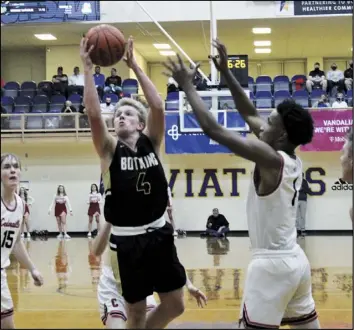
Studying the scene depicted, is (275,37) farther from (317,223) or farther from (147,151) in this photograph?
(147,151)

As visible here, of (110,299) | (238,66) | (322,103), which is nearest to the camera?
Result: (110,299)

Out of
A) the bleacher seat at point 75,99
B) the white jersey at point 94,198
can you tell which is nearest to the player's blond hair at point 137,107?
the white jersey at point 94,198

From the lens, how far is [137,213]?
344 centimetres

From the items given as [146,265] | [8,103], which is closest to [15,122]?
[8,103]

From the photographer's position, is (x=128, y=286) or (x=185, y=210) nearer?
(x=128, y=286)

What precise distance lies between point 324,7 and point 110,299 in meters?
14.4

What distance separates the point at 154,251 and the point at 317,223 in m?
13.9

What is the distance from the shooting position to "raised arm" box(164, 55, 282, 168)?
115 inches

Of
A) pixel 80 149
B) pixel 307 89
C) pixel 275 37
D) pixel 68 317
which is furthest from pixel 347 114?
pixel 68 317

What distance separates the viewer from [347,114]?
615 inches

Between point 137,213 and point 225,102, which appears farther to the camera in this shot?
point 225,102

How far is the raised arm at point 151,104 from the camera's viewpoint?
140 inches

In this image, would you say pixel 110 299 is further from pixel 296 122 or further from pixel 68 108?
pixel 68 108

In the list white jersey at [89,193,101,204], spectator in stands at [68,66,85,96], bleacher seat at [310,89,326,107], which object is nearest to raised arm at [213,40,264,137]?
white jersey at [89,193,101,204]
